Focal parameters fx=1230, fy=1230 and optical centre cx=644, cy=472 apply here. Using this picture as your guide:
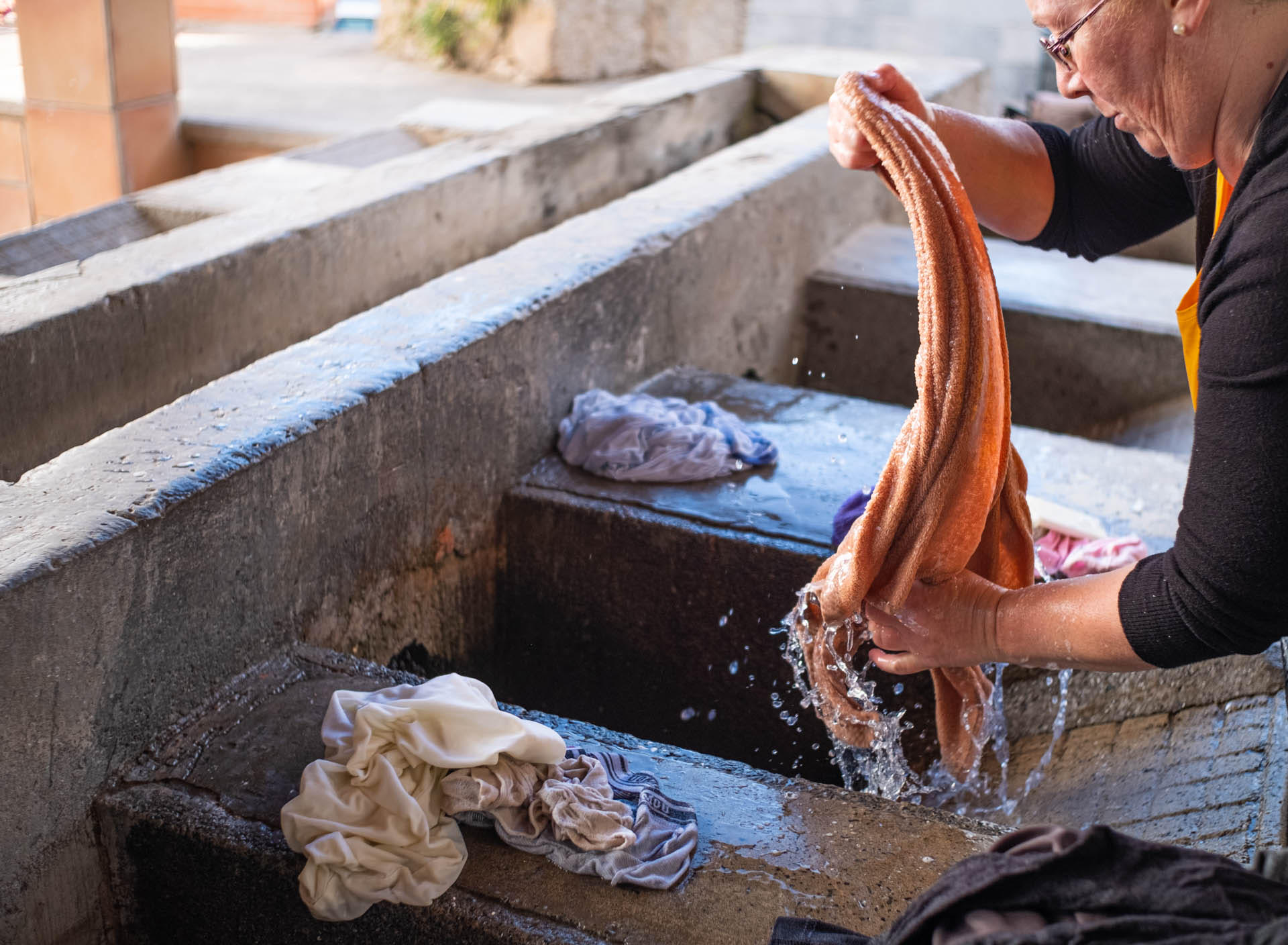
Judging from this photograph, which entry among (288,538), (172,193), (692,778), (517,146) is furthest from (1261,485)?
(172,193)

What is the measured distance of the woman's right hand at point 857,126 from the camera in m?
2.41

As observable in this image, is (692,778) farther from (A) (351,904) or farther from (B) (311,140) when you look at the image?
(B) (311,140)

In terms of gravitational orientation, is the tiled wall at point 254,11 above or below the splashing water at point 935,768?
above

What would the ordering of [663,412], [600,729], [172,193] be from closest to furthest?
[600,729] → [663,412] → [172,193]

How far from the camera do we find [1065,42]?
1773mm

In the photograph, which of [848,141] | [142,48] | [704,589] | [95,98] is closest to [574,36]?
[142,48]

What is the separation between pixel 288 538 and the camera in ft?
9.16

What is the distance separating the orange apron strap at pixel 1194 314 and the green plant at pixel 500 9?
415 inches

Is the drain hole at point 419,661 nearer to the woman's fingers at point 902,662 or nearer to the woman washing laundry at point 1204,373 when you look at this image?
the woman's fingers at point 902,662

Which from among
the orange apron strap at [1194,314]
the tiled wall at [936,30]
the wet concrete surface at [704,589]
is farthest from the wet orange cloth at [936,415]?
the tiled wall at [936,30]

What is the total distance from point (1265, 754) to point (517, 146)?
4276 mm

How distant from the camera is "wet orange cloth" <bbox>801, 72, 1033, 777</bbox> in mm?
2152

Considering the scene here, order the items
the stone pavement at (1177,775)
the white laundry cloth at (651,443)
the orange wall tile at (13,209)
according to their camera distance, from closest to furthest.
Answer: the stone pavement at (1177,775), the white laundry cloth at (651,443), the orange wall tile at (13,209)

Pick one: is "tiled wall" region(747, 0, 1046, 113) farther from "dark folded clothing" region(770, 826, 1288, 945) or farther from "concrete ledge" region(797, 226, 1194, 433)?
"dark folded clothing" region(770, 826, 1288, 945)
